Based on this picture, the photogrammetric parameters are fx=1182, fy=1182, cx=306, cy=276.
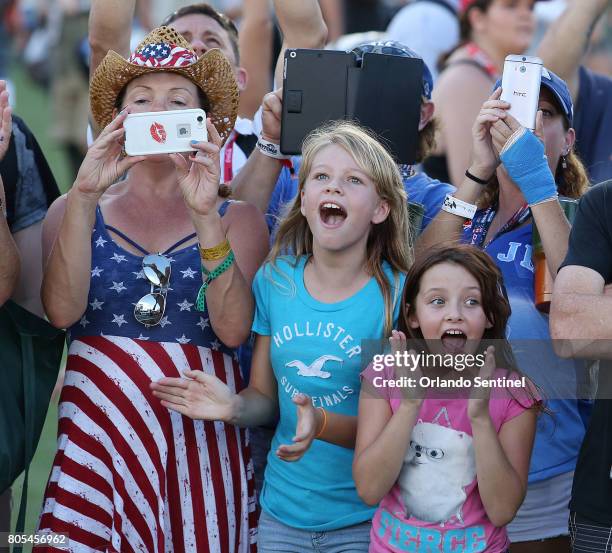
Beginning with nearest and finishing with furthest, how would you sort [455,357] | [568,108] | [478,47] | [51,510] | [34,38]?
[455,357] < [51,510] < [568,108] < [478,47] < [34,38]

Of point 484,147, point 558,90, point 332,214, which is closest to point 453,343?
point 332,214

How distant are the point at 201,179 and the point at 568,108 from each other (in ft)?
3.63

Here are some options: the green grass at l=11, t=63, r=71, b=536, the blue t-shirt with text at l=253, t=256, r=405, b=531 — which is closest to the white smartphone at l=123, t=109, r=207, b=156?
the blue t-shirt with text at l=253, t=256, r=405, b=531

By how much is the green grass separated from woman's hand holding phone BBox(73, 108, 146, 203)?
1.03 meters

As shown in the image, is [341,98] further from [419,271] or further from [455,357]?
[455,357]

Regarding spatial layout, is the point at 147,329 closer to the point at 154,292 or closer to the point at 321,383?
the point at 154,292

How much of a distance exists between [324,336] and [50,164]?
1014cm

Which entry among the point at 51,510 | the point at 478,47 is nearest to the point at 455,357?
the point at 51,510

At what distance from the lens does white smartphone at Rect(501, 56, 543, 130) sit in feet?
10.5

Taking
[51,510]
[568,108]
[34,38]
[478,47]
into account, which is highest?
[34,38]

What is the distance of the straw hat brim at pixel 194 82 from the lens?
3348 mm

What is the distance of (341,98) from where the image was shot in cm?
353

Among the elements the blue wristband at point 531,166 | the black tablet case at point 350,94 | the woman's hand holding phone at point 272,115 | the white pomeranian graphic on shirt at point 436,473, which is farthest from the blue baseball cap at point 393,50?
the white pomeranian graphic on shirt at point 436,473

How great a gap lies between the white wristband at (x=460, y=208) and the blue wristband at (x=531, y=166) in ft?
0.64
